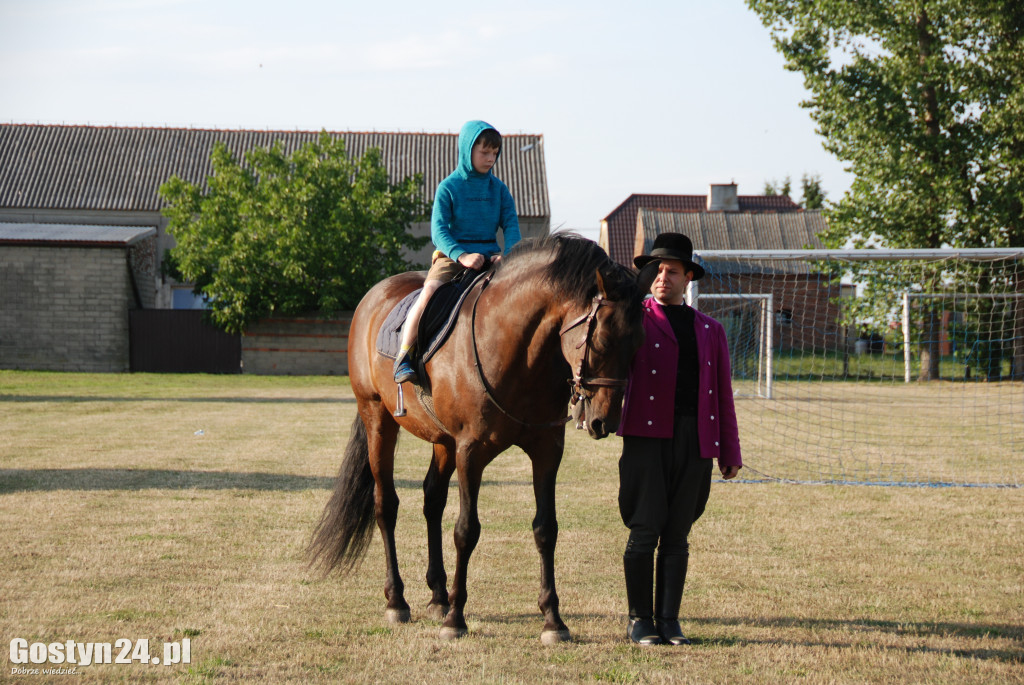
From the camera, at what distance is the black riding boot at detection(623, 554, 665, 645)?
15.0 ft

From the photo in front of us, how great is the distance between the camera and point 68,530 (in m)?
6.89

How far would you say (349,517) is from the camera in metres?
5.85

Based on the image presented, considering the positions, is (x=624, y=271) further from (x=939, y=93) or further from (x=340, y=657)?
(x=939, y=93)

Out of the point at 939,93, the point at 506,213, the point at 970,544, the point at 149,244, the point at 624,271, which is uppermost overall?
the point at 939,93

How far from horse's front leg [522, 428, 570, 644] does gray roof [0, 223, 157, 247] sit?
27.8 m

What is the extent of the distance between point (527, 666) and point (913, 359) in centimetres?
2245

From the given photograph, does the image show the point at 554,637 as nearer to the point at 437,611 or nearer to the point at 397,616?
the point at 437,611

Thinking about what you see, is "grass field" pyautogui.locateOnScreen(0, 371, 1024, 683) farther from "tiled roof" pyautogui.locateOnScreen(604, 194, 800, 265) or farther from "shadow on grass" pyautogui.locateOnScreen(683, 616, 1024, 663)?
"tiled roof" pyautogui.locateOnScreen(604, 194, 800, 265)

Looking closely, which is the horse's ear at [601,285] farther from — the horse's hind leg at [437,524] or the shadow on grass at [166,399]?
the shadow on grass at [166,399]

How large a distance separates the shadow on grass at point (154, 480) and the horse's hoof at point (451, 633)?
172 inches

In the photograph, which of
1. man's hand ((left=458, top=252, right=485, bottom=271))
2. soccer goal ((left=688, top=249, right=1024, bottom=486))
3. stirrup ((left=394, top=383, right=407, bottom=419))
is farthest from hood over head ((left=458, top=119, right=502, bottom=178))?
soccer goal ((left=688, top=249, right=1024, bottom=486))

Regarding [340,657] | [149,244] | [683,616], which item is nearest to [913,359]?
[683,616]

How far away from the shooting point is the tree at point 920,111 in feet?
84.5

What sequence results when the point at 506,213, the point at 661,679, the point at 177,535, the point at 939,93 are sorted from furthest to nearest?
the point at 939,93 → the point at 177,535 → the point at 506,213 → the point at 661,679
